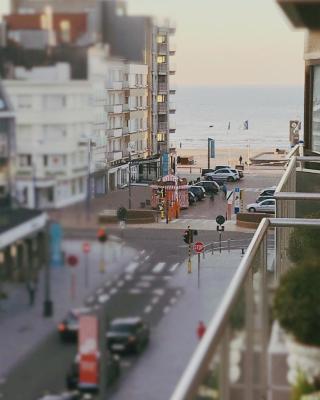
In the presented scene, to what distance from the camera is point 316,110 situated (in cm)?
356

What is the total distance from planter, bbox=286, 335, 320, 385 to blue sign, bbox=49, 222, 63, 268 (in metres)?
0.37

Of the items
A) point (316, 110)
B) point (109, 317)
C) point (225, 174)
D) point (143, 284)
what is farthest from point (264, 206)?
point (109, 317)

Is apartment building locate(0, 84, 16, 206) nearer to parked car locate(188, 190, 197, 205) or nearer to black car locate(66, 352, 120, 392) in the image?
black car locate(66, 352, 120, 392)

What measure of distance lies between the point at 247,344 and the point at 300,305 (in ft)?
0.58

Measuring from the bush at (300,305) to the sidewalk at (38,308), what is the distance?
0.27 meters

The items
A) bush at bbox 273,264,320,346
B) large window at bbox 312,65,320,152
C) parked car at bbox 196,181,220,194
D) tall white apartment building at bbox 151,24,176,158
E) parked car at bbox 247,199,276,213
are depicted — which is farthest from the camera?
parked car at bbox 196,181,220,194

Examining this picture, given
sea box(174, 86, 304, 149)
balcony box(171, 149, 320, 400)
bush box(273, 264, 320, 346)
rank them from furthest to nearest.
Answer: sea box(174, 86, 304, 149) < bush box(273, 264, 320, 346) < balcony box(171, 149, 320, 400)

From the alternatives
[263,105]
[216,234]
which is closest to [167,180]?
[216,234]

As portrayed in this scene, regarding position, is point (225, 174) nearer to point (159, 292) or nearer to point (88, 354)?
point (159, 292)

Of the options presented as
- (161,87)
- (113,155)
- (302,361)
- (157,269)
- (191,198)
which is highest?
(161,87)

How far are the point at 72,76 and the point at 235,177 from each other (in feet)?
56.7

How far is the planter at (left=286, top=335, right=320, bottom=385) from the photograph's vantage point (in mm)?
1033

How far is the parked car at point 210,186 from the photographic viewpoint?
53.2 ft

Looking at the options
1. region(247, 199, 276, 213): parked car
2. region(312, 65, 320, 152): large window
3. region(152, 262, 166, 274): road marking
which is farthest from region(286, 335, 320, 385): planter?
region(247, 199, 276, 213): parked car
